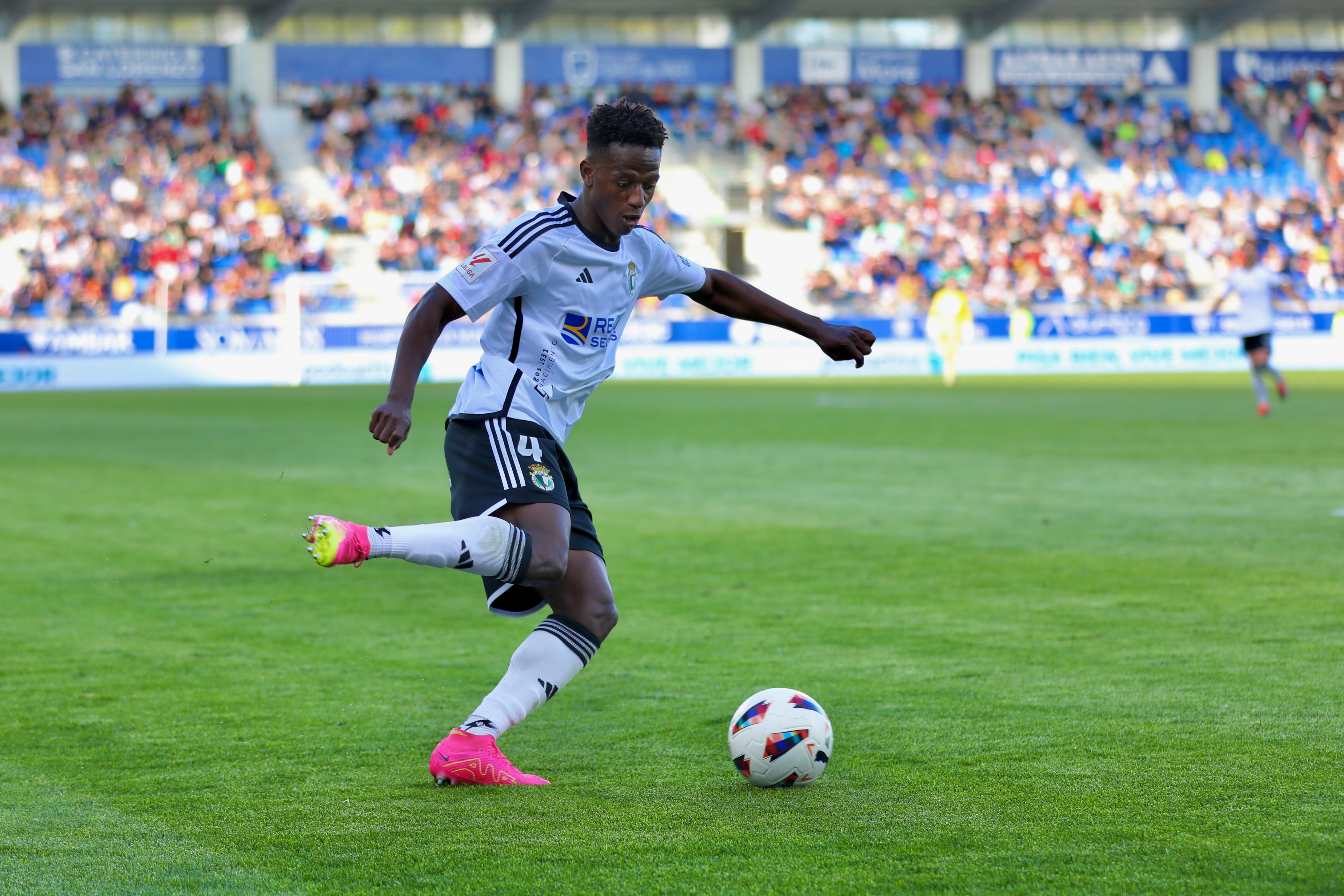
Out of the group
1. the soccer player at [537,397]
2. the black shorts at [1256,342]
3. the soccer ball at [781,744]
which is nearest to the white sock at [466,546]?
the soccer player at [537,397]

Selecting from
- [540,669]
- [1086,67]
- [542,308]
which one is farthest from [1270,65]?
[540,669]

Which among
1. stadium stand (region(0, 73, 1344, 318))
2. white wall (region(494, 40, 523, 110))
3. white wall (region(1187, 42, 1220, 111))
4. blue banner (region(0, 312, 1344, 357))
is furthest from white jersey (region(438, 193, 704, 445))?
white wall (region(1187, 42, 1220, 111))

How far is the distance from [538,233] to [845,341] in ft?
3.42

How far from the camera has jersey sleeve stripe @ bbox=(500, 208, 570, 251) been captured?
4.21 m

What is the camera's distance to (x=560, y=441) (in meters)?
4.45

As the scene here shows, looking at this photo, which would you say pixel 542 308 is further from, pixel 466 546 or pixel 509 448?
pixel 466 546

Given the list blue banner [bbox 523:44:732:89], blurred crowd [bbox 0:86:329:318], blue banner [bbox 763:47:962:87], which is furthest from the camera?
blue banner [bbox 763:47:962:87]

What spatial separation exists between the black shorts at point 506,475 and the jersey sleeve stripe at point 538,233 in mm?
438

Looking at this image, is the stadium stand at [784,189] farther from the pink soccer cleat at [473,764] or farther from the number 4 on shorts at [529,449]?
the pink soccer cleat at [473,764]

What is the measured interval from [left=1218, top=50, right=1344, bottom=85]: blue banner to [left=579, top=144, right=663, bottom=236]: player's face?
146 feet

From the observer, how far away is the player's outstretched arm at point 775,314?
477 centimetres

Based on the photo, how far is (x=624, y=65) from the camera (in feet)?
138

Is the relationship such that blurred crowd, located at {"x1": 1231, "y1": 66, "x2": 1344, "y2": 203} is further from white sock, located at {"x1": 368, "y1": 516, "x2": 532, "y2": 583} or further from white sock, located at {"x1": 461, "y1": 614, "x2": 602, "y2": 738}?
white sock, located at {"x1": 368, "y1": 516, "x2": 532, "y2": 583}

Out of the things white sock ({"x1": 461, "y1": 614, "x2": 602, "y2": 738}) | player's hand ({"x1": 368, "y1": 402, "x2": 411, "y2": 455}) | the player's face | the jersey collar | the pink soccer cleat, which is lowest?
the pink soccer cleat
